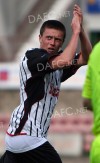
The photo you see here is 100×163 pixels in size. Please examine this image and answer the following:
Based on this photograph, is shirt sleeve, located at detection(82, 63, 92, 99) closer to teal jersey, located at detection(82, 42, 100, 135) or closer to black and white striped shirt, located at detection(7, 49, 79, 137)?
teal jersey, located at detection(82, 42, 100, 135)

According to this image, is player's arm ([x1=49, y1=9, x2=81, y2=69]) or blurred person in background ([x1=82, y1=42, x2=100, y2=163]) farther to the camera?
player's arm ([x1=49, y1=9, x2=81, y2=69])

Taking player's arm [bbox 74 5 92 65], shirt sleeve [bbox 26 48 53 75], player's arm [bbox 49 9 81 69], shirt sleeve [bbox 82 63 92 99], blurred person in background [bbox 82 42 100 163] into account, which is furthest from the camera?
player's arm [bbox 74 5 92 65]

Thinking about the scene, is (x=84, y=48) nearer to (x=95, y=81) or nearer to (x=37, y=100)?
(x=37, y=100)

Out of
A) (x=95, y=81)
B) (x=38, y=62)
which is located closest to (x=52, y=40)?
(x=38, y=62)

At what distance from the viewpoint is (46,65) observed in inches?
242

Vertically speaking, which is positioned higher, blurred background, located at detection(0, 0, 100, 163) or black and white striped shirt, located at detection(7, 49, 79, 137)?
black and white striped shirt, located at detection(7, 49, 79, 137)

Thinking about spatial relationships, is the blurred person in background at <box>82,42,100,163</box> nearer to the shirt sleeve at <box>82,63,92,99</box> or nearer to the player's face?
the shirt sleeve at <box>82,63,92,99</box>

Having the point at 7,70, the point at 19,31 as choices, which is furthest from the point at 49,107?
the point at 19,31

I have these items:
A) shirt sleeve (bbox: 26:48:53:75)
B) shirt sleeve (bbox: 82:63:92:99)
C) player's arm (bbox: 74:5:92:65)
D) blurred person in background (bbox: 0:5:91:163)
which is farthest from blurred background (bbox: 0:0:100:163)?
shirt sleeve (bbox: 82:63:92:99)

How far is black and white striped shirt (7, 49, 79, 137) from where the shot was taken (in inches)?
245

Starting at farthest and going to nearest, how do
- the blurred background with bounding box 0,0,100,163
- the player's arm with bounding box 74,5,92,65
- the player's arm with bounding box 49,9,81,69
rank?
the blurred background with bounding box 0,0,100,163
the player's arm with bounding box 74,5,92,65
the player's arm with bounding box 49,9,81,69

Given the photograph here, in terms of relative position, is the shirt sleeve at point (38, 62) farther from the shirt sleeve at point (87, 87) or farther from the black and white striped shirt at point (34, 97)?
the shirt sleeve at point (87, 87)

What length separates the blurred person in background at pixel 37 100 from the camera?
6215mm

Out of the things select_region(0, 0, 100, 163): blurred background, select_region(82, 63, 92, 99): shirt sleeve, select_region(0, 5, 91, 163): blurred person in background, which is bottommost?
select_region(0, 0, 100, 163): blurred background
